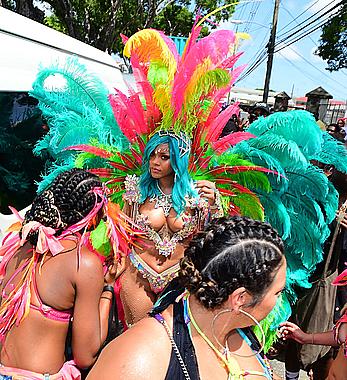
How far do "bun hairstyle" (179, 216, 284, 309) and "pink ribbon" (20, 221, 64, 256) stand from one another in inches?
24.8

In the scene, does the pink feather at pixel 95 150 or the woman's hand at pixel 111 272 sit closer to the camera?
the woman's hand at pixel 111 272

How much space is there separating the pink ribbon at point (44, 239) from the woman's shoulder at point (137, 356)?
63cm

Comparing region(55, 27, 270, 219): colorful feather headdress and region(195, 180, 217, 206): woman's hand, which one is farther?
region(195, 180, 217, 206): woman's hand

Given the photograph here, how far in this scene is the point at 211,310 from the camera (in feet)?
4.46

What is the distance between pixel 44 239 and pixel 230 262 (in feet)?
2.73

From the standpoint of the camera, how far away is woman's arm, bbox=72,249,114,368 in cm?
175

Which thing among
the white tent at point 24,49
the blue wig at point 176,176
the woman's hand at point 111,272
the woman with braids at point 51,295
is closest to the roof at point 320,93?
the white tent at point 24,49

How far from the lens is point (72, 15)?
1367 cm

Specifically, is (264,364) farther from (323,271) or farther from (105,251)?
(323,271)

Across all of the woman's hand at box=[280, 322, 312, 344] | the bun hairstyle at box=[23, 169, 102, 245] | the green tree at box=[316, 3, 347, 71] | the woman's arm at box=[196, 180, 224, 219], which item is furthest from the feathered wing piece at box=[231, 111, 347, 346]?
the green tree at box=[316, 3, 347, 71]

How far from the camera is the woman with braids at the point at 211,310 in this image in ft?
4.17

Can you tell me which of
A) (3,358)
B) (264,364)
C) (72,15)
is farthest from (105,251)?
(72,15)

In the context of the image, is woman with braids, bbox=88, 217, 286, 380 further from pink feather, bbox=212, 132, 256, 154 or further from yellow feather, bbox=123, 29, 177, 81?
yellow feather, bbox=123, 29, 177, 81

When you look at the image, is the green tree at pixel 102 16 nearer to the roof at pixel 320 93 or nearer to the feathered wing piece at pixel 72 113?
the roof at pixel 320 93
